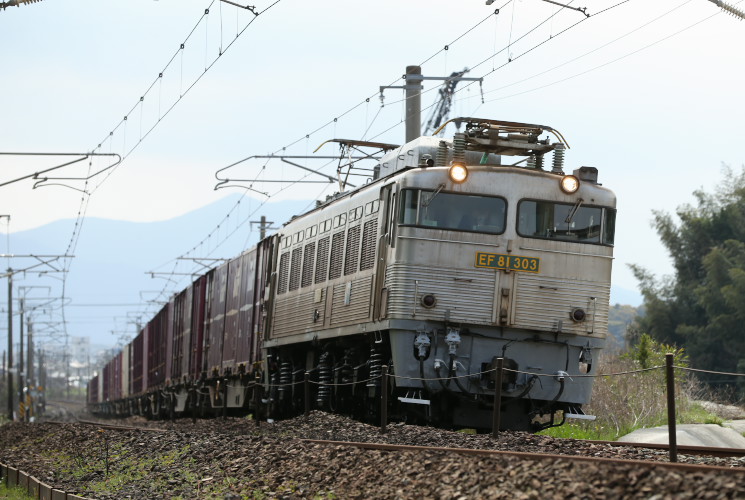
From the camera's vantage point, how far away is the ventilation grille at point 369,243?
52.7 feet

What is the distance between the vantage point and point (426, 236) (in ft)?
49.6

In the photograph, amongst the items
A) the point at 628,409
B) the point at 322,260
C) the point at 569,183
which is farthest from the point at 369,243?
the point at 628,409

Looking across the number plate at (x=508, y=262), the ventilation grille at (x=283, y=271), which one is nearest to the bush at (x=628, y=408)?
the number plate at (x=508, y=262)

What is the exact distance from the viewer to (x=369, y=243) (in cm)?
1631

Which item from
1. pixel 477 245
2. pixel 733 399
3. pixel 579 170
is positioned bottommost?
pixel 733 399

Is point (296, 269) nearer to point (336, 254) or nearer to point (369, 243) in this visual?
point (336, 254)

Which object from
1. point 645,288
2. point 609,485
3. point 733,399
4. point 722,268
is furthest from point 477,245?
point 645,288

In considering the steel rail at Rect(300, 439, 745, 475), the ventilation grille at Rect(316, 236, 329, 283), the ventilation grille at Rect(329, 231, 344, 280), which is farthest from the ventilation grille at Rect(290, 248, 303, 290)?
the steel rail at Rect(300, 439, 745, 475)

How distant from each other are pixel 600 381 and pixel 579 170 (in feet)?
29.3

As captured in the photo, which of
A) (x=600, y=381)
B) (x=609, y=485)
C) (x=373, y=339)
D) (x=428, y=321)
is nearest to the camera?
(x=609, y=485)

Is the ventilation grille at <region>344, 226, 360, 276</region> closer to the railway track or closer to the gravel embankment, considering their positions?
the gravel embankment

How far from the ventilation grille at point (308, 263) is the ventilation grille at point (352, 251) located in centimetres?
206

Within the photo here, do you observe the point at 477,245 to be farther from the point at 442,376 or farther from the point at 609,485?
the point at 609,485

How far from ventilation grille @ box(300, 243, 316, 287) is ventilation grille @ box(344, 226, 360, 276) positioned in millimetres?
2059
